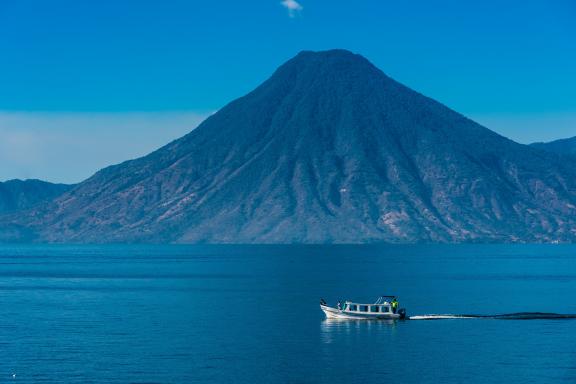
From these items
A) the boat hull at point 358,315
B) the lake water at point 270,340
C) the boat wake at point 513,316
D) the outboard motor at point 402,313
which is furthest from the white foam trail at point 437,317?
the boat hull at point 358,315

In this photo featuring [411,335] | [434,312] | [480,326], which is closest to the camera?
[411,335]

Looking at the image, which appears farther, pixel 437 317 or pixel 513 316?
pixel 513 316

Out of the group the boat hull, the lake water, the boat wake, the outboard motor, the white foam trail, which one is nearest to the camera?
the lake water

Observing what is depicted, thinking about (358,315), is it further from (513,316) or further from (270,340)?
(270,340)

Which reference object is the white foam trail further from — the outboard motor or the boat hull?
the boat hull

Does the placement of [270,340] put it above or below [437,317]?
below

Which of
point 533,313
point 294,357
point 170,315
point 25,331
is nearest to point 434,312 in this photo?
point 533,313

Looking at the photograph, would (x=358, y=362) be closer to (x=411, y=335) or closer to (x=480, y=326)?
(x=411, y=335)

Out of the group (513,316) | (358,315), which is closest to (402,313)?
(358,315)

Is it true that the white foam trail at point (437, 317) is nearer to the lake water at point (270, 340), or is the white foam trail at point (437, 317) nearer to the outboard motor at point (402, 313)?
the outboard motor at point (402, 313)

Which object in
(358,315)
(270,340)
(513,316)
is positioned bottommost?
(270,340)

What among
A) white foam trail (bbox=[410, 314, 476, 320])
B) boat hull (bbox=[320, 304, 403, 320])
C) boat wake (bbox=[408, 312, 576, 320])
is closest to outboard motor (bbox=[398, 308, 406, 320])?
boat hull (bbox=[320, 304, 403, 320])
